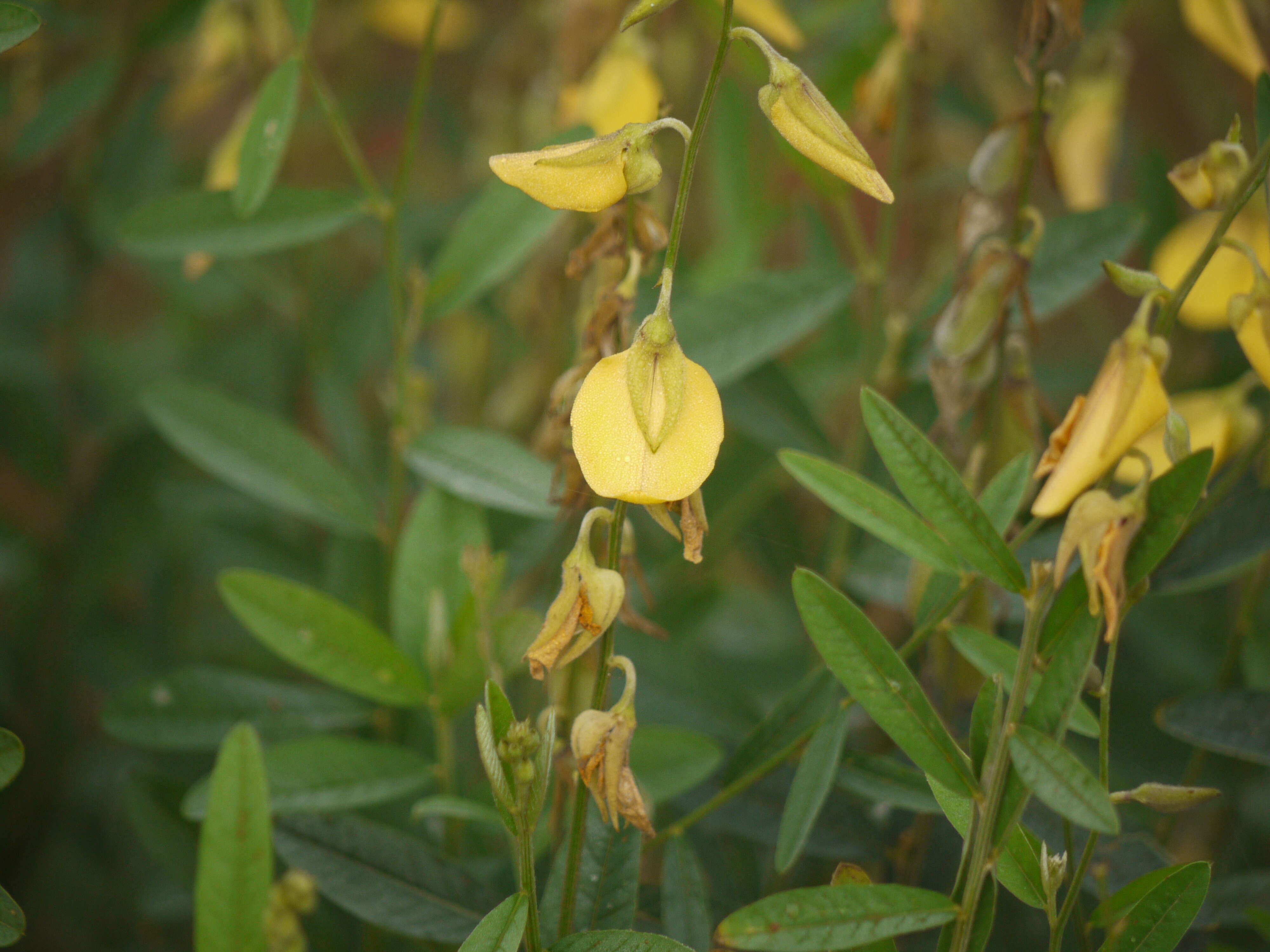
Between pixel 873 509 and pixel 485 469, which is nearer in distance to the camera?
pixel 873 509

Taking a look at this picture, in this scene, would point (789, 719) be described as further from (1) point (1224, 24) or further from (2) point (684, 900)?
(1) point (1224, 24)

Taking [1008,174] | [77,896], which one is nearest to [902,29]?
[1008,174]

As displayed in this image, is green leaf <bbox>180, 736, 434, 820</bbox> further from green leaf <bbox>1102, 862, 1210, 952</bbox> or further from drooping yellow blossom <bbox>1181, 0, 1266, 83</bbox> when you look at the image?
drooping yellow blossom <bbox>1181, 0, 1266, 83</bbox>

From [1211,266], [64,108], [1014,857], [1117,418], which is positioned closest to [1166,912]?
[1014,857]

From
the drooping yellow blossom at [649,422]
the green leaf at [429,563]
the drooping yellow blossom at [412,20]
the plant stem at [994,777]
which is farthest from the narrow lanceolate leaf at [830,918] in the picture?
the drooping yellow blossom at [412,20]

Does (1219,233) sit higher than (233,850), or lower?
higher

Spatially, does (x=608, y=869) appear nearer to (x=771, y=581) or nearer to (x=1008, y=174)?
(x=1008, y=174)

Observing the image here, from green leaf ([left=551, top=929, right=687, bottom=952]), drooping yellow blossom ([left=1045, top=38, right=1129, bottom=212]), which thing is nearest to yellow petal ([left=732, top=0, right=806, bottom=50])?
Result: drooping yellow blossom ([left=1045, top=38, right=1129, bottom=212])
